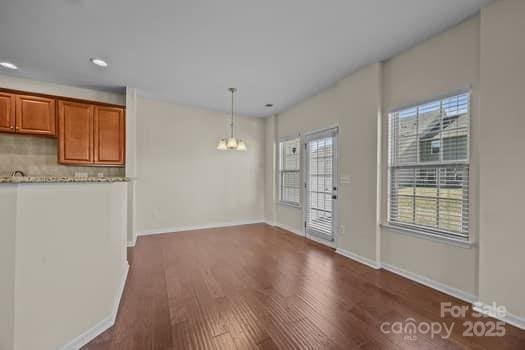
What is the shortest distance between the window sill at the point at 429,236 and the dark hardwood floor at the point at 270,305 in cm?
58

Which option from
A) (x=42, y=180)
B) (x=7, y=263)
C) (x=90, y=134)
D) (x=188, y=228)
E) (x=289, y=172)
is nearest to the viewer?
(x=7, y=263)

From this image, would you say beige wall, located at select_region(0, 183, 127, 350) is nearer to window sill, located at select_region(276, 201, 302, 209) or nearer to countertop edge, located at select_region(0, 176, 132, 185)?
countertop edge, located at select_region(0, 176, 132, 185)

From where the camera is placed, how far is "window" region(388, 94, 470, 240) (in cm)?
238

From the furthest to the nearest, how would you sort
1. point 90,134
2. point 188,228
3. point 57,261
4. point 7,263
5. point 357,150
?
point 188,228 < point 90,134 < point 357,150 < point 57,261 < point 7,263

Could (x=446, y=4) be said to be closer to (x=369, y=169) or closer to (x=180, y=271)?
(x=369, y=169)

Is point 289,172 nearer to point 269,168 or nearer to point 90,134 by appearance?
point 269,168

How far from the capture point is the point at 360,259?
11.1 ft

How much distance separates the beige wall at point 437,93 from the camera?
228 centimetres

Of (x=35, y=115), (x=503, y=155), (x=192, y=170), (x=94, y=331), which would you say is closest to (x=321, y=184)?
(x=503, y=155)

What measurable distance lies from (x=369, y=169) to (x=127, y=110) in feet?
14.1

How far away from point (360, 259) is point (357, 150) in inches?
66.8

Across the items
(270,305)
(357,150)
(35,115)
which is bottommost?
(270,305)

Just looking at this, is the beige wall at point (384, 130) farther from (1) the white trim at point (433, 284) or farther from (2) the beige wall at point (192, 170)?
(2) the beige wall at point (192, 170)

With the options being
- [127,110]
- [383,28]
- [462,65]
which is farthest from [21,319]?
[462,65]
